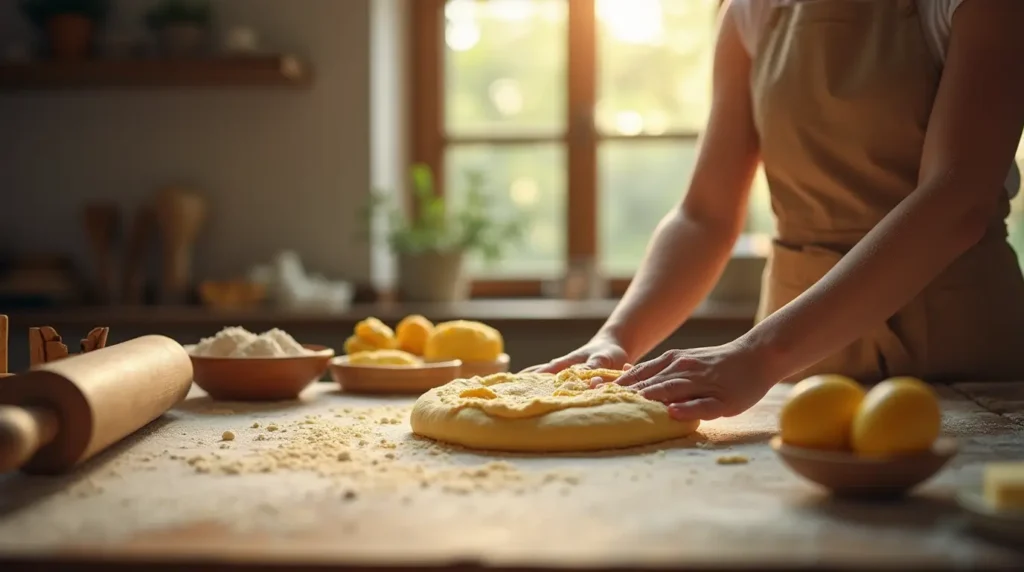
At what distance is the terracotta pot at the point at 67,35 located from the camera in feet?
11.5

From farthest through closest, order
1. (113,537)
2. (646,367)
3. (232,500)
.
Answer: (646,367) → (232,500) → (113,537)

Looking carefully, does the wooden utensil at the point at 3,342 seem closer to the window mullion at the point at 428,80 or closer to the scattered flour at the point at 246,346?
the scattered flour at the point at 246,346

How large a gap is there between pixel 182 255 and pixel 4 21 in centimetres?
111

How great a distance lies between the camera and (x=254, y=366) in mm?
1549

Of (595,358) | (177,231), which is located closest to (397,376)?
(595,358)

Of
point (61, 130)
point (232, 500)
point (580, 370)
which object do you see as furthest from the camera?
point (61, 130)

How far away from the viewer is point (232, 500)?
97 cm

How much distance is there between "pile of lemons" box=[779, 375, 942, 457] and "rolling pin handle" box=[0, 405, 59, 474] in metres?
0.72

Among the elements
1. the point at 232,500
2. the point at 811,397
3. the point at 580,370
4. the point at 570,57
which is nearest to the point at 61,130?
the point at 570,57

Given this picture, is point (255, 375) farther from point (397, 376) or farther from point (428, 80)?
point (428, 80)

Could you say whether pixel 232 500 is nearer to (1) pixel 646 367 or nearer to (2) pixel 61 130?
(1) pixel 646 367

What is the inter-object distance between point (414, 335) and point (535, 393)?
0.53m

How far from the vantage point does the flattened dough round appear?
1.20 m

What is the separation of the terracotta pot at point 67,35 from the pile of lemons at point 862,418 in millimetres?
3192
